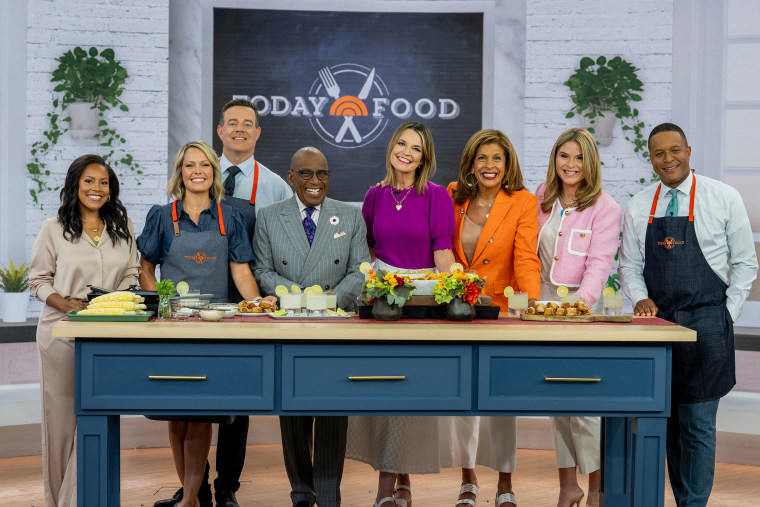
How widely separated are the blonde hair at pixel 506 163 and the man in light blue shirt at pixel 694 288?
620mm

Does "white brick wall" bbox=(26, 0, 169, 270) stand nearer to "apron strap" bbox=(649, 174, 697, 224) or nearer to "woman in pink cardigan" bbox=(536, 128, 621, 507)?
"woman in pink cardigan" bbox=(536, 128, 621, 507)

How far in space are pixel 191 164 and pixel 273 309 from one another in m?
0.79

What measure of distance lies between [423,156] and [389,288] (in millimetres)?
922

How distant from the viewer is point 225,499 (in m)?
4.10

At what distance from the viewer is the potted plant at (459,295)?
125 inches

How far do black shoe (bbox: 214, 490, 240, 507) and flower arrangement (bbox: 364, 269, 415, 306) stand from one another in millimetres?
1542

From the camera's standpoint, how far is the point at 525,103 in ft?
19.9

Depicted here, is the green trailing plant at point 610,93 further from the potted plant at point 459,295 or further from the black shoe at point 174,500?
the black shoe at point 174,500

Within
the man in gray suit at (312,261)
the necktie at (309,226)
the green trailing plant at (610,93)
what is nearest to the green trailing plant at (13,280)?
the man in gray suit at (312,261)

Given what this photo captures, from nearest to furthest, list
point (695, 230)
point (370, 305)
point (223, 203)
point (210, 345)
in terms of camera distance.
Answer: point (210, 345), point (370, 305), point (695, 230), point (223, 203)

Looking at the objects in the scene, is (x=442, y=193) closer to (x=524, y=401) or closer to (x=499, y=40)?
(x=524, y=401)

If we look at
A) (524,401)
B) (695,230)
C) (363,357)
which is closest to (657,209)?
(695,230)

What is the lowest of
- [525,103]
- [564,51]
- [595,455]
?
[595,455]

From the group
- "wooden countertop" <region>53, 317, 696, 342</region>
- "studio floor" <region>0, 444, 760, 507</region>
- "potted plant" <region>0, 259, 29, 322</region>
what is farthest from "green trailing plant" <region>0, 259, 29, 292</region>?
"wooden countertop" <region>53, 317, 696, 342</region>
